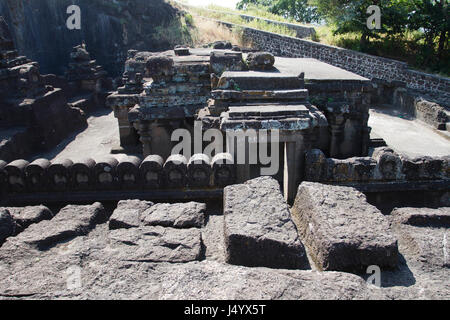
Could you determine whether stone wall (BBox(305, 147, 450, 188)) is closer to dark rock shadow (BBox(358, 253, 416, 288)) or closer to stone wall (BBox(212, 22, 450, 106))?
dark rock shadow (BBox(358, 253, 416, 288))

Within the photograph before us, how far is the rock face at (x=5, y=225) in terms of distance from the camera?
358 centimetres

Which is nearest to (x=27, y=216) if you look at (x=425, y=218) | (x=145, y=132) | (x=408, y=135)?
(x=145, y=132)

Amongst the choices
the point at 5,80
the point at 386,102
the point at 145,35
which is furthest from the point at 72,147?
the point at 145,35

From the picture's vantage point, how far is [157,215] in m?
3.97

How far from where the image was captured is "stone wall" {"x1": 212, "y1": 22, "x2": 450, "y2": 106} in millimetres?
14797

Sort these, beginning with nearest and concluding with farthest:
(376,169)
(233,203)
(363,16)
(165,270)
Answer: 1. (165,270)
2. (233,203)
3. (376,169)
4. (363,16)

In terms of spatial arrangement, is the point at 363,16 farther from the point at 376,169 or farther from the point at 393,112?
the point at 376,169

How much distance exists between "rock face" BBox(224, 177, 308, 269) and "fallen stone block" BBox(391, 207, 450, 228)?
1368 millimetres

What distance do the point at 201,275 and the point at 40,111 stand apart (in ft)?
35.0

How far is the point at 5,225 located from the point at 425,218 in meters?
4.27

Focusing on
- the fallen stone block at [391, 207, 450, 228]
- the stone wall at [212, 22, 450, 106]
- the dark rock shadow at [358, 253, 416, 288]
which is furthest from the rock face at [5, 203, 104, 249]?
the stone wall at [212, 22, 450, 106]

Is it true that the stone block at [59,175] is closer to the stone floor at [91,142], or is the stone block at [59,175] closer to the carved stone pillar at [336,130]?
the stone floor at [91,142]

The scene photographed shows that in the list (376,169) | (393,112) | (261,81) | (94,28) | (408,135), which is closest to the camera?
(376,169)

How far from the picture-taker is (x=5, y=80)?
11414 millimetres
